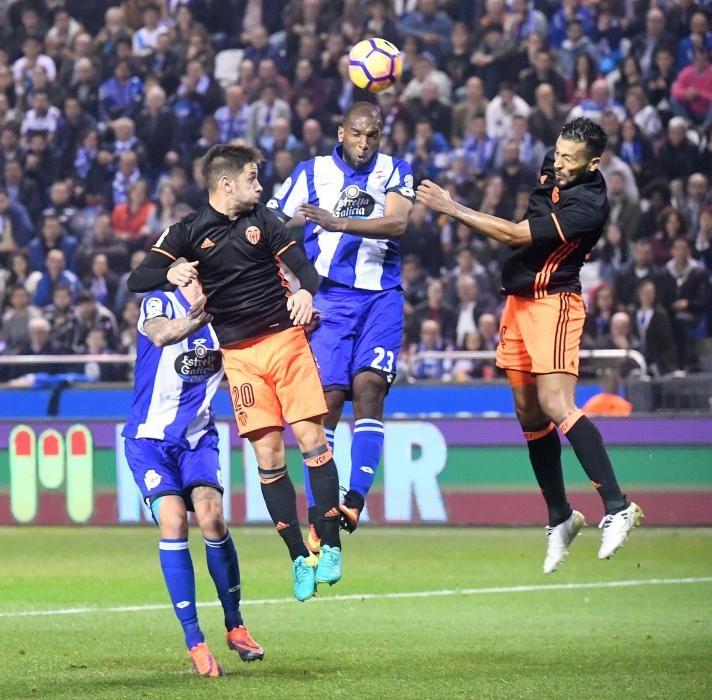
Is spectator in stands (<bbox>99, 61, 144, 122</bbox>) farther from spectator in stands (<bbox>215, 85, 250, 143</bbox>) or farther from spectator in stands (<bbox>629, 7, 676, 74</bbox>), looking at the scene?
spectator in stands (<bbox>629, 7, 676, 74</bbox>)

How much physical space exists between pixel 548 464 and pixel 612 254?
332 inches

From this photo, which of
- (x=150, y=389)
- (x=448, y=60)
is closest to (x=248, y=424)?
(x=150, y=389)

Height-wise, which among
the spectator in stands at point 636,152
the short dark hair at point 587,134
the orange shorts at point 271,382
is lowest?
the orange shorts at point 271,382

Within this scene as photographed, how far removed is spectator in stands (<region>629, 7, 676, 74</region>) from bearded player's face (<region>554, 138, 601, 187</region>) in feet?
33.8

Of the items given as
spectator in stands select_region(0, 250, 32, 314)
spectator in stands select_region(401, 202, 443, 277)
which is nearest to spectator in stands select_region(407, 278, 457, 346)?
spectator in stands select_region(401, 202, 443, 277)

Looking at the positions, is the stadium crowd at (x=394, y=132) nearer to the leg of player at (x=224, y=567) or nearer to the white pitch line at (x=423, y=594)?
the white pitch line at (x=423, y=594)

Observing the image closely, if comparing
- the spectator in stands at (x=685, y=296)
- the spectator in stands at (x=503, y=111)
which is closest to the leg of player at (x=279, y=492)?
the spectator in stands at (x=685, y=296)

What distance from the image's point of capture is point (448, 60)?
19.5 meters

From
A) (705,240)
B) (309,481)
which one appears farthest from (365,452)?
(705,240)

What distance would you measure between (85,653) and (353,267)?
2709mm

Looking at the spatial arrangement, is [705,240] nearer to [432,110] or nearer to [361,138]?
[432,110]

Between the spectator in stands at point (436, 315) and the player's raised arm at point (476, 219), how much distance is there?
8.70 metres

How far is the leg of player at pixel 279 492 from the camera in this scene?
806 cm

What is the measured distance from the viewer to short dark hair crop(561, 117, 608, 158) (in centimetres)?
824
